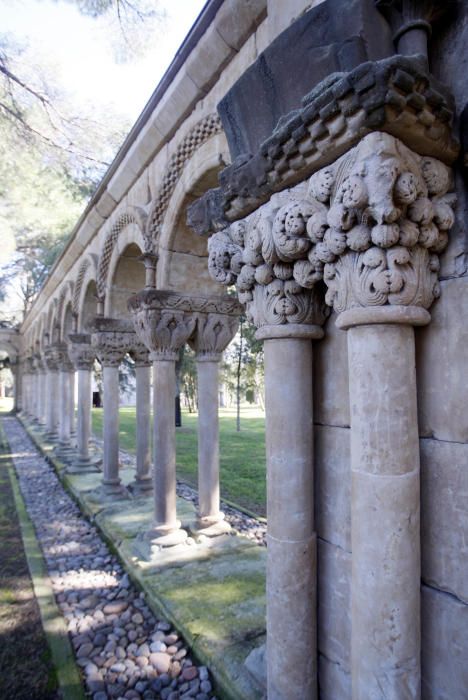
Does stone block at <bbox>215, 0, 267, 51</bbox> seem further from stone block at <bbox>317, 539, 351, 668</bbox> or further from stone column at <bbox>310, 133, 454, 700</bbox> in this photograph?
stone block at <bbox>317, 539, 351, 668</bbox>

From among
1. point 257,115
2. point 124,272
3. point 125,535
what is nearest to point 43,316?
point 124,272

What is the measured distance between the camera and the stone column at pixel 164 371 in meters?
4.30

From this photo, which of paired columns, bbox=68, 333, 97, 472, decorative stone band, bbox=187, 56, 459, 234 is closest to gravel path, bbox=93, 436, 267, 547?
paired columns, bbox=68, 333, 97, 472

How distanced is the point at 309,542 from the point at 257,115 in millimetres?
1879

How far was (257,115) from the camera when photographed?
1.95 m

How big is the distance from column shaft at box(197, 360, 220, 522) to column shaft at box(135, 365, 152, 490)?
1.72 meters

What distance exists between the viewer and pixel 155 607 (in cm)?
338

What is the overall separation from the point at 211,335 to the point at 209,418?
0.86 metres

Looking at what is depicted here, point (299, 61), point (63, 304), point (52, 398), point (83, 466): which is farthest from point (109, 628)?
point (52, 398)

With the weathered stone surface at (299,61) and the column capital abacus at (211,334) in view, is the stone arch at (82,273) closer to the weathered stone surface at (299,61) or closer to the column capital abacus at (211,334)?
the column capital abacus at (211,334)

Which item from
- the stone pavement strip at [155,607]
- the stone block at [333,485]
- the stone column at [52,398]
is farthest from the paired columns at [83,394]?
the stone block at [333,485]

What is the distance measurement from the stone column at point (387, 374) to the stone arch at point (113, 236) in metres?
3.75

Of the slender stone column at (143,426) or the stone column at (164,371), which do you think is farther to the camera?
the slender stone column at (143,426)

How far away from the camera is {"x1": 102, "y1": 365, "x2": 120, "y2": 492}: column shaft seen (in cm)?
639
